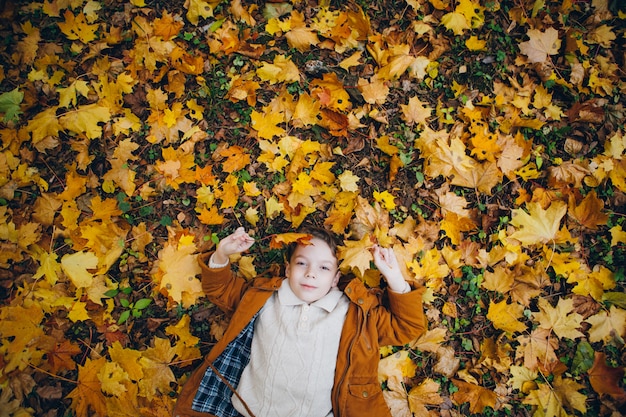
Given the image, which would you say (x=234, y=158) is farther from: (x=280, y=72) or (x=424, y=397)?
(x=424, y=397)

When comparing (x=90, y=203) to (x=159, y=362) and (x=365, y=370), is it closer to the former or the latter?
(x=159, y=362)

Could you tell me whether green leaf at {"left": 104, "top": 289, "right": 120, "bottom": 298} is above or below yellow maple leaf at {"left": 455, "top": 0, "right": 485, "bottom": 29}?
below

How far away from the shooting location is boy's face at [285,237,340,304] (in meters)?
2.70

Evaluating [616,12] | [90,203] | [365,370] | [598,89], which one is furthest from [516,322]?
[90,203]

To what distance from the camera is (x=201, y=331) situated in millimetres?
3090

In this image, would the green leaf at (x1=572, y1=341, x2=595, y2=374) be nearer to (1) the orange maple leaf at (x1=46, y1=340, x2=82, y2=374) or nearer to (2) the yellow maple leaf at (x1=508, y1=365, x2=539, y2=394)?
(2) the yellow maple leaf at (x1=508, y1=365, x2=539, y2=394)

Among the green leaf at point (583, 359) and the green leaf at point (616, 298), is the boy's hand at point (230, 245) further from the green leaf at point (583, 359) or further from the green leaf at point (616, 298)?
the green leaf at point (616, 298)

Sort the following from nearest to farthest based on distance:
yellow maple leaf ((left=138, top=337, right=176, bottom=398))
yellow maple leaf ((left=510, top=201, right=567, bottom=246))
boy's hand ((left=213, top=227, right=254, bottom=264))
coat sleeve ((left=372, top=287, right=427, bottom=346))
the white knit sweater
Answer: the white knit sweater < coat sleeve ((left=372, top=287, right=427, bottom=346)) < boy's hand ((left=213, top=227, right=254, bottom=264)) < yellow maple leaf ((left=138, top=337, right=176, bottom=398)) < yellow maple leaf ((left=510, top=201, right=567, bottom=246))

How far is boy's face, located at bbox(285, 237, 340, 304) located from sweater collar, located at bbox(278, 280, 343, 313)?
0.10 ft

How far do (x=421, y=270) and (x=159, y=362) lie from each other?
217 centimetres

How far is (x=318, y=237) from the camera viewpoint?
113 inches

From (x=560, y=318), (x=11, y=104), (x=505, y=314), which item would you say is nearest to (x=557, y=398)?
(x=560, y=318)

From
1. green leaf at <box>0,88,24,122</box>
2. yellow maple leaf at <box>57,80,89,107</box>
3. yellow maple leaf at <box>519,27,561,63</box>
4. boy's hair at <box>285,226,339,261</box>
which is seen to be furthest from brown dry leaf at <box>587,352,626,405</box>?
green leaf at <box>0,88,24,122</box>

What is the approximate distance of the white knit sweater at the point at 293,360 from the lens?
102 inches
